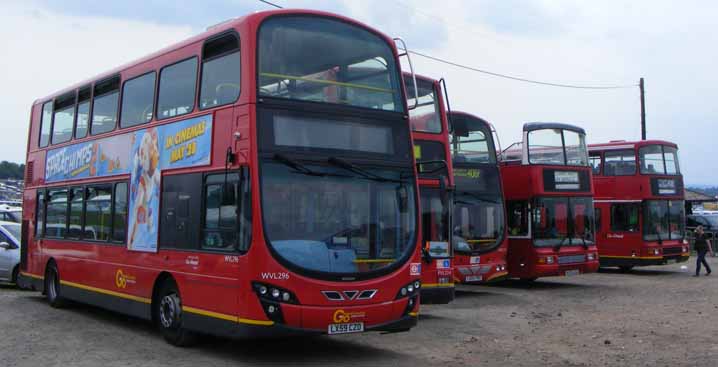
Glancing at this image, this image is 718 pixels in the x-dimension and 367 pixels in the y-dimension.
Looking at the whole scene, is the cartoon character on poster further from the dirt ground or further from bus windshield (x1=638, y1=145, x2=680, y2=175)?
bus windshield (x1=638, y1=145, x2=680, y2=175)

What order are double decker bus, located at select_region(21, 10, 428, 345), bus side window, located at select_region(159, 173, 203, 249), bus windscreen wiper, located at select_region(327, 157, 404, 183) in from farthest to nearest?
bus side window, located at select_region(159, 173, 203, 249), bus windscreen wiper, located at select_region(327, 157, 404, 183), double decker bus, located at select_region(21, 10, 428, 345)

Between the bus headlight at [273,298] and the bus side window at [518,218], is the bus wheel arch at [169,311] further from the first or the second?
the bus side window at [518,218]

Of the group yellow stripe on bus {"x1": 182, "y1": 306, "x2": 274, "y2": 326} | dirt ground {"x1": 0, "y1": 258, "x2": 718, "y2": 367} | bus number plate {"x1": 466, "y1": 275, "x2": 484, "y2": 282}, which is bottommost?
dirt ground {"x1": 0, "y1": 258, "x2": 718, "y2": 367}

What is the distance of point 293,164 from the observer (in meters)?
9.51

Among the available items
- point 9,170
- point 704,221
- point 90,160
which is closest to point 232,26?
point 90,160

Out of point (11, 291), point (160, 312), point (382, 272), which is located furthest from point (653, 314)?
point (11, 291)

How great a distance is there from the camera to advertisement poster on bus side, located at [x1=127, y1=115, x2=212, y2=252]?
10.7m

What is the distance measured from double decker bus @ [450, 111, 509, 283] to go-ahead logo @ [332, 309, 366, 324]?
890cm

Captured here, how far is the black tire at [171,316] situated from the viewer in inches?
429

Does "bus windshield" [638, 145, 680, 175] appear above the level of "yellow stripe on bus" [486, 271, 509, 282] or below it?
above

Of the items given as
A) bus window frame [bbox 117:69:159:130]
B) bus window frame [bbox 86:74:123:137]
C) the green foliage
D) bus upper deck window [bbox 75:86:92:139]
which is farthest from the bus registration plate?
the green foliage

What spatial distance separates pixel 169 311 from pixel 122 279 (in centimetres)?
182

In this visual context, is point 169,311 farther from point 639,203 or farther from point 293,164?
point 639,203

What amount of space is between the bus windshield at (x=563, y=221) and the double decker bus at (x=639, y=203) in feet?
15.4
